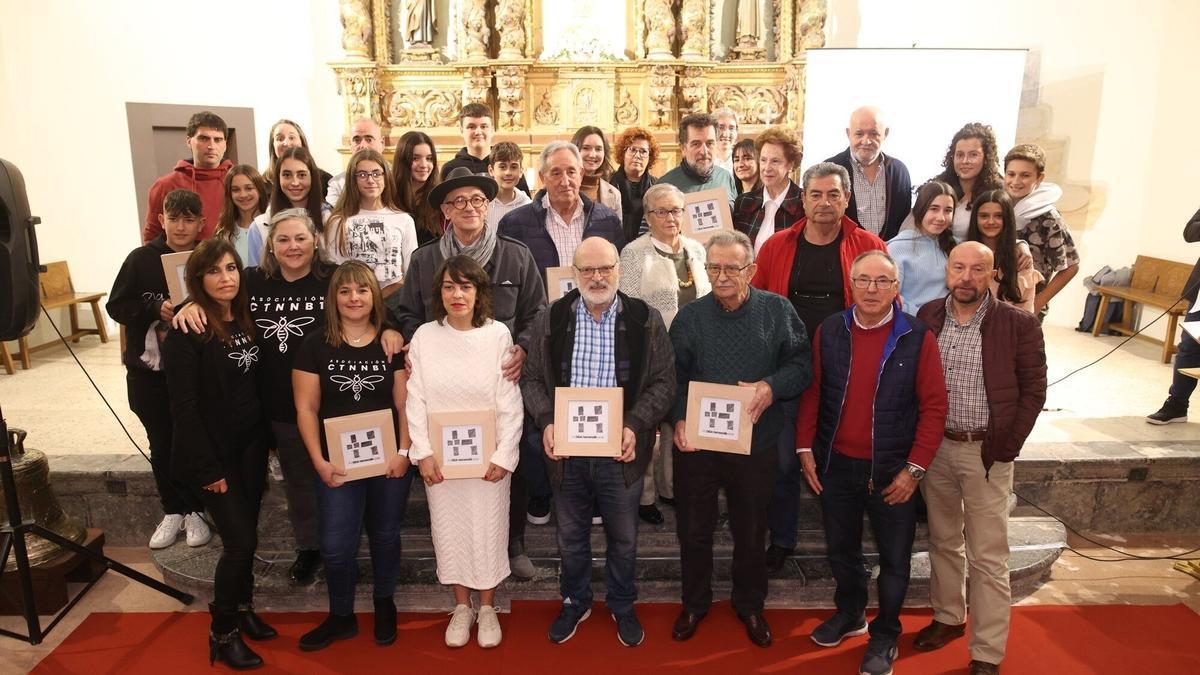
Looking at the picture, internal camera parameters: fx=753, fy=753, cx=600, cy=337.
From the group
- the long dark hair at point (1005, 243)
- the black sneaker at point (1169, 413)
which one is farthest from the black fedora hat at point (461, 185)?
the black sneaker at point (1169, 413)

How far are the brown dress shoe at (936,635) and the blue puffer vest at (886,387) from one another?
849mm

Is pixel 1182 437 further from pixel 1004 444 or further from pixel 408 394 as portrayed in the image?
pixel 408 394

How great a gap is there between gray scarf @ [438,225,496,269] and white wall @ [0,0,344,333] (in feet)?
21.1

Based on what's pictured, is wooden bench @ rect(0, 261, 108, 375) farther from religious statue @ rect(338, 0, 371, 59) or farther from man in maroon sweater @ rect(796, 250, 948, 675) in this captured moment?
man in maroon sweater @ rect(796, 250, 948, 675)

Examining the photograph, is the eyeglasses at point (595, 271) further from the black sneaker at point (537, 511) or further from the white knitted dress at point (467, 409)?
the black sneaker at point (537, 511)

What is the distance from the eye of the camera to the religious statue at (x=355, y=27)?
343 inches

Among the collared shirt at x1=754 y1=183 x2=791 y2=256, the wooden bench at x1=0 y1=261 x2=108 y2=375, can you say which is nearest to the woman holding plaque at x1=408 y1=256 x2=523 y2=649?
the collared shirt at x1=754 y1=183 x2=791 y2=256

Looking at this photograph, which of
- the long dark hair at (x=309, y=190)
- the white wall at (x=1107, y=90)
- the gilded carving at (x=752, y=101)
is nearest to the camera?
the long dark hair at (x=309, y=190)

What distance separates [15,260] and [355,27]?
21.9 feet

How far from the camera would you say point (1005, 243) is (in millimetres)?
3305

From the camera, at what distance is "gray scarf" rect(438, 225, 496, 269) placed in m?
3.23

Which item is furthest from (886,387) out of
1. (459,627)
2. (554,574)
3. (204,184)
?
(204,184)

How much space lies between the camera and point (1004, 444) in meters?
2.84

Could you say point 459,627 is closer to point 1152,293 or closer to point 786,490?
point 786,490
